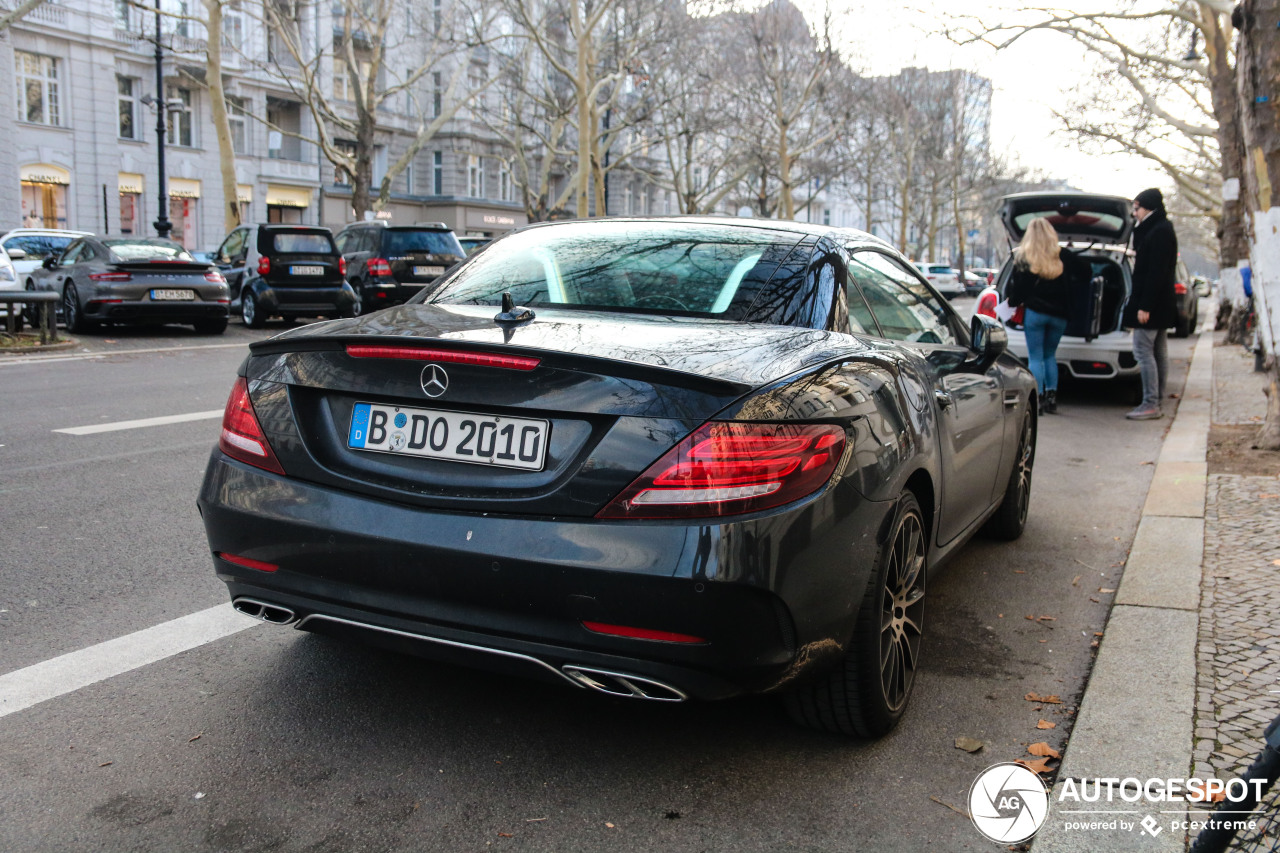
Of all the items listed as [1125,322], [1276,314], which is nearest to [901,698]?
[1276,314]

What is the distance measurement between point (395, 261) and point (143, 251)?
475cm

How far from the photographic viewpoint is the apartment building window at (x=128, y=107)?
40781mm

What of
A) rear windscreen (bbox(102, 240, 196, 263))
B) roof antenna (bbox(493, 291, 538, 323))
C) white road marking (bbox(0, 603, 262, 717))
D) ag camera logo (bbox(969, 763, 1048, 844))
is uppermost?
rear windscreen (bbox(102, 240, 196, 263))

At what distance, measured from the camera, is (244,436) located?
3.11 meters

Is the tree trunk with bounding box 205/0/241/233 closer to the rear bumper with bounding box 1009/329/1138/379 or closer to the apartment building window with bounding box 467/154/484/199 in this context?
the rear bumper with bounding box 1009/329/1138/379

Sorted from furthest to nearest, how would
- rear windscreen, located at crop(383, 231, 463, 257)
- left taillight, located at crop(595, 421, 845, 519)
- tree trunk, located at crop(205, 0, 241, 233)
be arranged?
tree trunk, located at crop(205, 0, 241, 233), rear windscreen, located at crop(383, 231, 463, 257), left taillight, located at crop(595, 421, 845, 519)

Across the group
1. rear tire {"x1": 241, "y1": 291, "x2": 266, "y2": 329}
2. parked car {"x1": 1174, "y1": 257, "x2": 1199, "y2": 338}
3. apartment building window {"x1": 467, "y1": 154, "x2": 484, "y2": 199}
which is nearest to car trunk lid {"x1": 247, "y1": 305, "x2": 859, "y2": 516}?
rear tire {"x1": 241, "y1": 291, "x2": 266, "y2": 329}

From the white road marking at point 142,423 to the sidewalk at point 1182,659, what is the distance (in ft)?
21.6

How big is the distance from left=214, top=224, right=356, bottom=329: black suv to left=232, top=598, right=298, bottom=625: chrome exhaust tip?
613 inches

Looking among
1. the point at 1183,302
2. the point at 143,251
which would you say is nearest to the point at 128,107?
the point at 143,251

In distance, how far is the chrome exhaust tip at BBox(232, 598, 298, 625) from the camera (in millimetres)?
3002

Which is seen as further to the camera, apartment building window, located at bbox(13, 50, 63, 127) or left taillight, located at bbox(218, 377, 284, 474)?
apartment building window, located at bbox(13, 50, 63, 127)

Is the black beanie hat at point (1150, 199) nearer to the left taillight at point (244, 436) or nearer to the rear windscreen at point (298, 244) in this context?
the left taillight at point (244, 436)
